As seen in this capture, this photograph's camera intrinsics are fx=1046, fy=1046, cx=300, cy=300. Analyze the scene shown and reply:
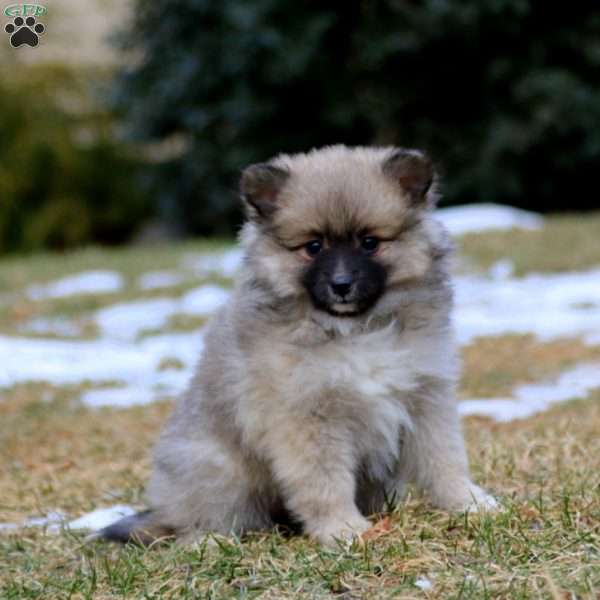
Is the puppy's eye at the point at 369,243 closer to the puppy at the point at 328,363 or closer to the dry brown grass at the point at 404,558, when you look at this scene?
the puppy at the point at 328,363

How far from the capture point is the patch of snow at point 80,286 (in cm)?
1153

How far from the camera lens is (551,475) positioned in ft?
13.7

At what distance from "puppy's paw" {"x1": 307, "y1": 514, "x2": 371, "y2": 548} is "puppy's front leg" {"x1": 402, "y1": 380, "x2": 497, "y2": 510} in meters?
0.35

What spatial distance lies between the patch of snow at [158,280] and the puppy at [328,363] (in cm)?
767

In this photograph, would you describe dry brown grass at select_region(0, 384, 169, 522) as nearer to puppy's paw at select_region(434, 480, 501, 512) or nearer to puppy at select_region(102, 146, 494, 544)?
puppy at select_region(102, 146, 494, 544)

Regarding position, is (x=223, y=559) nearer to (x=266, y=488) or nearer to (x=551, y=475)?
(x=266, y=488)

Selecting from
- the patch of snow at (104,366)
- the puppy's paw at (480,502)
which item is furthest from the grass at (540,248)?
the puppy's paw at (480,502)

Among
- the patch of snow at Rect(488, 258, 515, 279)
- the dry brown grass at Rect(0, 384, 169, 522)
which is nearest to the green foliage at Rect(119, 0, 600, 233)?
the patch of snow at Rect(488, 258, 515, 279)

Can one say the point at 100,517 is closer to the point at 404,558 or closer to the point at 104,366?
the point at 404,558

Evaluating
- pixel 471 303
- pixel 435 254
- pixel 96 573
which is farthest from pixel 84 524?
pixel 471 303

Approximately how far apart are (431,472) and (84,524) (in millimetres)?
1507

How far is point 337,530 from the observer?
11.2ft

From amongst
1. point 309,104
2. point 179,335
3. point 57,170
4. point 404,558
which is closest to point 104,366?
point 179,335

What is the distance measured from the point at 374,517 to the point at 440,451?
1.10ft
